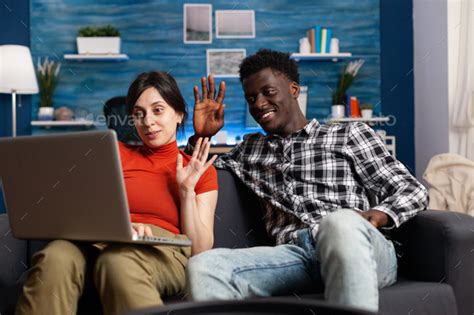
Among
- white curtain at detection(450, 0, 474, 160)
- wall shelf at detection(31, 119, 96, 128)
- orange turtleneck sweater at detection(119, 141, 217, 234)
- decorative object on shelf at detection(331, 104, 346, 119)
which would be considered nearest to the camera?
orange turtleneck sweater at detection(119, 141, 217, 234)

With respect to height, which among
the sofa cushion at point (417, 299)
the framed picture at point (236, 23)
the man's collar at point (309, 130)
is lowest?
the sofa cushion at point (417, 299)

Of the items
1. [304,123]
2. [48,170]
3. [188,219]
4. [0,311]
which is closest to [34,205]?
[48,170]

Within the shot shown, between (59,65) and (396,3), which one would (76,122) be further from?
(396,3)

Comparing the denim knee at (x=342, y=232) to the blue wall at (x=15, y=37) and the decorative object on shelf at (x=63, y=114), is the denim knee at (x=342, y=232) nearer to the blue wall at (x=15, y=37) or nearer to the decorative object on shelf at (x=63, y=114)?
the decorative object on shelf at (x=63, y=114)

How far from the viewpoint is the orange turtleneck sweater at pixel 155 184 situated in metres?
1.81

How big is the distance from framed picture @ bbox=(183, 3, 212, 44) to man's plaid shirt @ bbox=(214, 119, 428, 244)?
330 cm

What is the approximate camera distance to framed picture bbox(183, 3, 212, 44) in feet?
17.1

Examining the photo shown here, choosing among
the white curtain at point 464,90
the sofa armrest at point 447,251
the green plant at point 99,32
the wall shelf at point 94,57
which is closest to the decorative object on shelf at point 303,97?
the white curtain at point 464,90

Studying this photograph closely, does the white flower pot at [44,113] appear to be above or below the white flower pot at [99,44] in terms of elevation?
below

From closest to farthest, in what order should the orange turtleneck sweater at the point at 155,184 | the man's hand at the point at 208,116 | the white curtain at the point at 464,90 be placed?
the orange turtleneck sweater at the point at 155,184, the man's hand at the point at 208,116, the white curtain at the point at 464,90

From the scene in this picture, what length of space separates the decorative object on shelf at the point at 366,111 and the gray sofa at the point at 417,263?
3.20 m

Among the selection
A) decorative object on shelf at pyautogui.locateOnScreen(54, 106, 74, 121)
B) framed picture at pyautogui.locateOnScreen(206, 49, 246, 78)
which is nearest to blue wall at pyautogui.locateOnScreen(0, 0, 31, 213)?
decorative object on shelf at pyautogui.locateOnScreen(54, 106, 74, 121)

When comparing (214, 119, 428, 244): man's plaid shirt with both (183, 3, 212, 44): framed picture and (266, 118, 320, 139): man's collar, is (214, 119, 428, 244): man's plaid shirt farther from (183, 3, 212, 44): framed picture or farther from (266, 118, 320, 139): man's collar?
(183, 3, 212, 44): framed picture

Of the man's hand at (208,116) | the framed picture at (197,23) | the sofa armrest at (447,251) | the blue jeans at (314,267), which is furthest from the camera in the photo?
the framed picture at (197,23)
